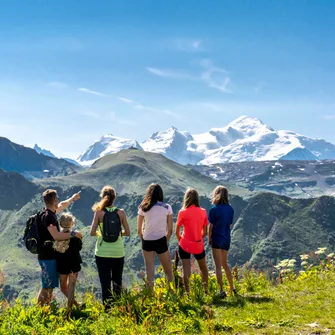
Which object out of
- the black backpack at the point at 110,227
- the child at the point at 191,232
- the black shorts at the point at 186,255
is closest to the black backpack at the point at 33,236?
the black backpack at the point at 110,227

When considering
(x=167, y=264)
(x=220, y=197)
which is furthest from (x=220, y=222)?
(x=167, y=264)

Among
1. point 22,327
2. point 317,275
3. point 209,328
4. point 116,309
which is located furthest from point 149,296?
point 317,275

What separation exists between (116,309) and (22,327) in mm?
2042

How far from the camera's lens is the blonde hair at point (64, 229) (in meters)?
10.1

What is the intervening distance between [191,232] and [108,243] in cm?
244

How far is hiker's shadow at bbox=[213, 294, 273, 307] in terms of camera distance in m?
10.8

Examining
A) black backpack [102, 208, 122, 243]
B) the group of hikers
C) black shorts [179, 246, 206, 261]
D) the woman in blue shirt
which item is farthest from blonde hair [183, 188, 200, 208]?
black backpack [102, 208, 122, 243]

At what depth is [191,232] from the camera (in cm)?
1180

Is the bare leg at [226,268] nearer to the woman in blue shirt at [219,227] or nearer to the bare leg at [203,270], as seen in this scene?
the woman in blue shirt at [219,227]

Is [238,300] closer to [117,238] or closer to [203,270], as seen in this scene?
[203,270]

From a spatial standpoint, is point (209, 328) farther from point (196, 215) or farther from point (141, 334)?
point (196, 215)

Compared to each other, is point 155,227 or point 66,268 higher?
point 155,227

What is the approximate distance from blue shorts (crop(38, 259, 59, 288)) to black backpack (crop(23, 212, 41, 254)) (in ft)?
1.32

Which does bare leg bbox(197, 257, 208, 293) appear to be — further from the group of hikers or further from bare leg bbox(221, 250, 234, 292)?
bare leg bbox(221, 250, 234, 292)
